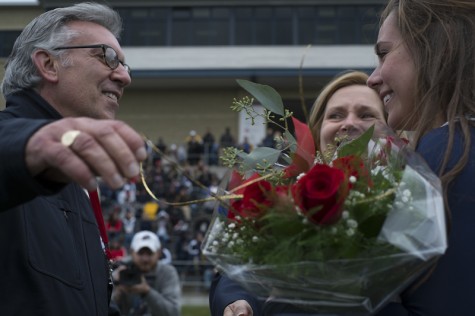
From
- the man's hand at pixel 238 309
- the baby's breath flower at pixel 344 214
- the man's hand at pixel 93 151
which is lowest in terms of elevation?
the man's hand at pixel 238 309

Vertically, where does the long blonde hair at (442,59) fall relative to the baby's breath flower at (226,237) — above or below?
above

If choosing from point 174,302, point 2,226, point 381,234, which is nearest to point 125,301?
point 174,302

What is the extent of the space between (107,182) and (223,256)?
374mm

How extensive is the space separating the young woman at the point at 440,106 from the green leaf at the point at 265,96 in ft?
1.15

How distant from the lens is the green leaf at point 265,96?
185cm

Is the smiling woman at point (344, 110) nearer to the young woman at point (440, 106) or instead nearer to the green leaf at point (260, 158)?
the young woman at point (440, 106)

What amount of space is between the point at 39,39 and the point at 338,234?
200 centimetres

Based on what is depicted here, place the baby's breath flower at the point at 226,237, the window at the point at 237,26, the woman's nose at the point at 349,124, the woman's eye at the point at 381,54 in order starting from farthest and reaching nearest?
the window at the point at 237,26, the woman's nose at the point at 349,124, the woman's eye at the point at 381,54, the baby's breath flower at the point at 226,237

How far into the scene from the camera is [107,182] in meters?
1.36

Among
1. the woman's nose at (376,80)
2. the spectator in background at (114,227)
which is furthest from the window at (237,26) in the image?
the woman's nose at (376,80)

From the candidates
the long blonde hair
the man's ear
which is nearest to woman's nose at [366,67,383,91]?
the long blonde hair

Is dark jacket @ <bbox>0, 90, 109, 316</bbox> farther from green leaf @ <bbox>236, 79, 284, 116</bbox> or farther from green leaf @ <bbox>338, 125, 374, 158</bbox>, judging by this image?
green leaf @ <bbox>338, 125, 374, 158</bbox>

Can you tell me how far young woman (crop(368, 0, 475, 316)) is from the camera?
1.64 metres

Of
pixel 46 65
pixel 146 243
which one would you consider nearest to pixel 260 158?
pixel 46 65
